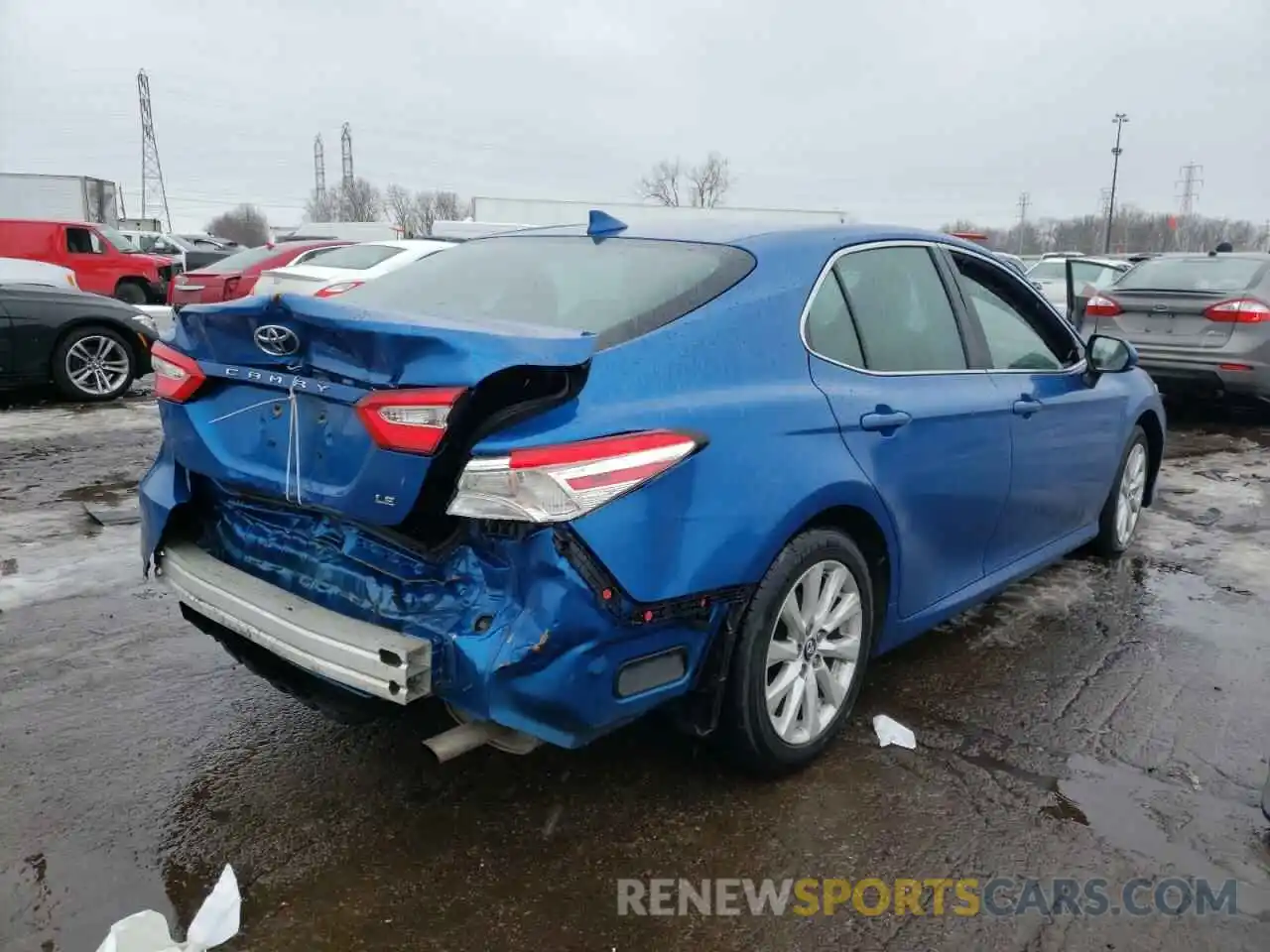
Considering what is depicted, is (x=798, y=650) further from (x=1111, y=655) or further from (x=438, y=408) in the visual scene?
(x=1111, y=655)

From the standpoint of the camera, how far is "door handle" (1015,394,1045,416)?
376cm

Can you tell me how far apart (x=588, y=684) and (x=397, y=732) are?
1.17 meters

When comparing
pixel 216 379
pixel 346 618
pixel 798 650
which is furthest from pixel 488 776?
pixel 216 379

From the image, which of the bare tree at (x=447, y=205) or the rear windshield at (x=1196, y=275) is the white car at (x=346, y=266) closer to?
the rear windshield at (x=1196, y=275)

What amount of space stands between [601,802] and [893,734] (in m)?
1.04

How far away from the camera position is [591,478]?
7.38 feet

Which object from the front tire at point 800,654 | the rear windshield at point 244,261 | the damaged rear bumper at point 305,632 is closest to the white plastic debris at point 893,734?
the front tire at point 800,654

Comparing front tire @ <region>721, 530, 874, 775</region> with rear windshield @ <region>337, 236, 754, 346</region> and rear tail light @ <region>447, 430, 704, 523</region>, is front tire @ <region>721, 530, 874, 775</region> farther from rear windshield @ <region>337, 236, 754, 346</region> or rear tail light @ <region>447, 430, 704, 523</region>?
rear windshield @ <region>337, 236, 754, 346</region>

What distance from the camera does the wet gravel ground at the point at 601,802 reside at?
2373 mm

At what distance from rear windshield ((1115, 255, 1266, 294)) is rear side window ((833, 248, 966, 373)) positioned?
22.2ft

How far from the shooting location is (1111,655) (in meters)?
4.02

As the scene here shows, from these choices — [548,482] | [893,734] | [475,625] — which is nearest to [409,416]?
[548,482]

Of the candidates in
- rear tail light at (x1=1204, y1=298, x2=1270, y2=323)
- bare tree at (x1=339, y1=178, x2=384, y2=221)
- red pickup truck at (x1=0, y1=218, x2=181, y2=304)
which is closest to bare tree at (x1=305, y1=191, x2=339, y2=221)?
bare tree at (x1=339, y1=178, x2=384, y2=221)

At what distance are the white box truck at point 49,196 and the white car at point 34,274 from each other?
24.1 meters
